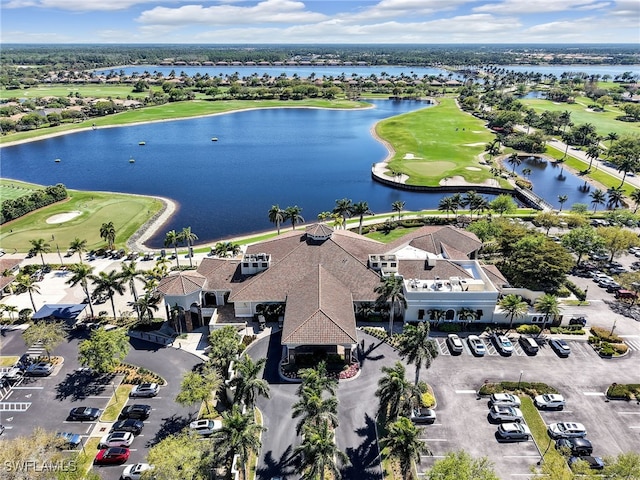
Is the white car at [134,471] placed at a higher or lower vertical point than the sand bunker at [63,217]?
lower

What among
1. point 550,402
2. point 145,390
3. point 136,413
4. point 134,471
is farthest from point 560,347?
point 136,413

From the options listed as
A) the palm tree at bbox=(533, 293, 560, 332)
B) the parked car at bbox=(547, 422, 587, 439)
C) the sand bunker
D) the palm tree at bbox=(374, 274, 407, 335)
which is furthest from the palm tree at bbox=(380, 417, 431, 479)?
the sand bunker

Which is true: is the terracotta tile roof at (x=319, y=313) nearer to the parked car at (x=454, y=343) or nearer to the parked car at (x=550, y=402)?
the parked car at (x=454, y=343)

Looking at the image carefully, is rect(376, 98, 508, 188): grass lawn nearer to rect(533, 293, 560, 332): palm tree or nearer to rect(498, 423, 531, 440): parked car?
rect(533, 293, 560, 332): palm tree

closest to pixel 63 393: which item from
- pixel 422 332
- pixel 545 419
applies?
pixel 422 332

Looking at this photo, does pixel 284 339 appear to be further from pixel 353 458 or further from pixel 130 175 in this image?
pixel 130 175

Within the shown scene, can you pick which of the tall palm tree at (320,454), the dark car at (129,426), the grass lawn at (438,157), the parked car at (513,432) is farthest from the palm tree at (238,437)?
the grass lawn at (438,157)

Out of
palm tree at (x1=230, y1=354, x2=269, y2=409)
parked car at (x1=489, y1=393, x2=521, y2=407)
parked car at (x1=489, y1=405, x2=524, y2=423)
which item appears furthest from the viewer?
parked car at (x1=489, y1=393, x2=521, y2=407)

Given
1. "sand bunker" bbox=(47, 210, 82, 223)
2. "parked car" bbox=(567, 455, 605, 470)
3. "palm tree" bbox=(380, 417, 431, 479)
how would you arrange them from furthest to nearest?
"sand bunker" bbox=(47, 210, 82, 223), "parked car" bbox=(567, 455, 605, 470), "palm tree" bbox=(380, 417, 431, 479)
